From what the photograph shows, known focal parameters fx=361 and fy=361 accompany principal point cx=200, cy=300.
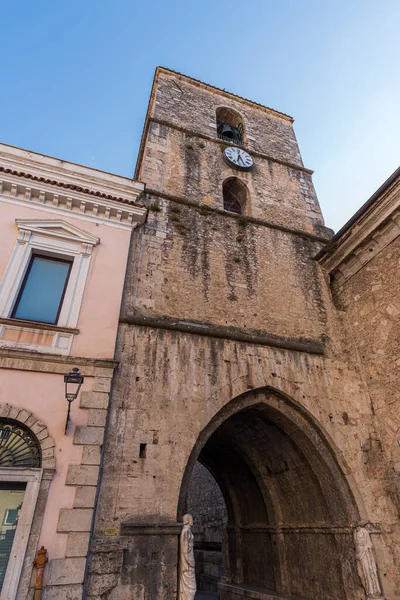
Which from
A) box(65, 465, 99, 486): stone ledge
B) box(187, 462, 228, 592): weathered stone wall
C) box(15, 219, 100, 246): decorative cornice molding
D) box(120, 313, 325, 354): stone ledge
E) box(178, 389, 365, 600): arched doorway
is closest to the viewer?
box(65, 465, 99, 486): stone ledge

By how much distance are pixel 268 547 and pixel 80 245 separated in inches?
287

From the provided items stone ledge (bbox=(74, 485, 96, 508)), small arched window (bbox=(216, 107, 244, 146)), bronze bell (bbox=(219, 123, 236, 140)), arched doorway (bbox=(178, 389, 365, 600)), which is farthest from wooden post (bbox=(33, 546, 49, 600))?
bronze bell (bbox=(219, 123, 236, 140))

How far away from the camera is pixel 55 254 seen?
21.2 ft

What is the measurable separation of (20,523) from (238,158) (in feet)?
31.8

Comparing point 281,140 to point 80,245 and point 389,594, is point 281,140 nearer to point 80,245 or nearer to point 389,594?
point 80,245

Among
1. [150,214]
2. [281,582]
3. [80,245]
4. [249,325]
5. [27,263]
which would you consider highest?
[150,214]

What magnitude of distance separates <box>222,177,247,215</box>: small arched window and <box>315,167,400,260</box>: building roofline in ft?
8.56

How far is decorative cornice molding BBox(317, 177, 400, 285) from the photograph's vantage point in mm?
6930

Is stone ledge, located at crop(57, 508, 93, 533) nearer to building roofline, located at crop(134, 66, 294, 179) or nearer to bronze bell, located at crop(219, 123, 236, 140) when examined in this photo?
building roofline, located at crop(134, 66, 294, 179)

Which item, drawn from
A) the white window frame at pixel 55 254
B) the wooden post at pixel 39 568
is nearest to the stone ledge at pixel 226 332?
the white window frame at pixel 55 254

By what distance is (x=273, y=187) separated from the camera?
10.4m

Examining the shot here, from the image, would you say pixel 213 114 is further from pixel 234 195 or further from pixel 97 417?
pixel 97 417

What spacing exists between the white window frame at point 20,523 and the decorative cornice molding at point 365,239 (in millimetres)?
7032

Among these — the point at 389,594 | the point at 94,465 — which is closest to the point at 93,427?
the point at 94,465
